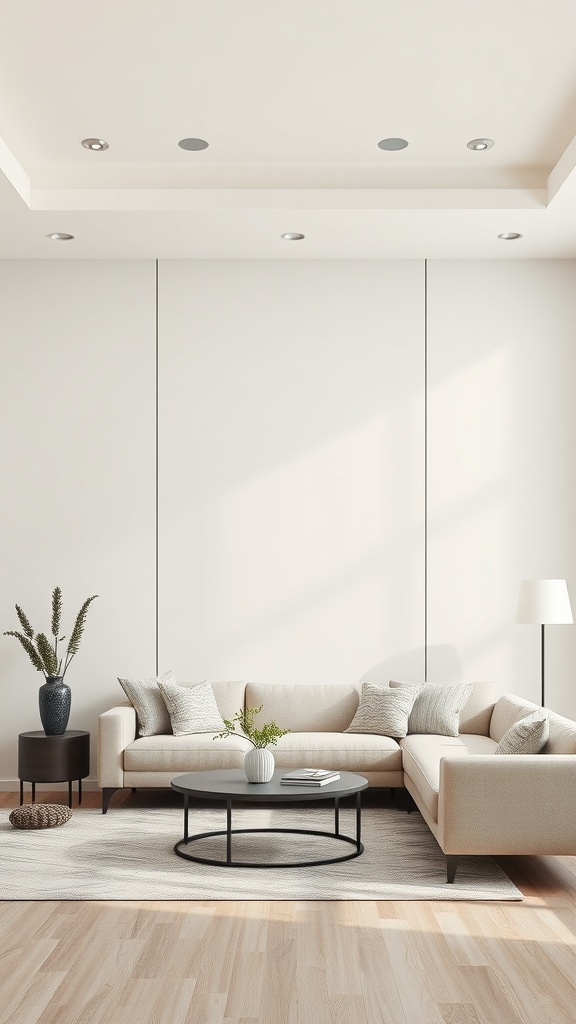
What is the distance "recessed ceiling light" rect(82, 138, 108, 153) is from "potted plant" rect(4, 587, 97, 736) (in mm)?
2628

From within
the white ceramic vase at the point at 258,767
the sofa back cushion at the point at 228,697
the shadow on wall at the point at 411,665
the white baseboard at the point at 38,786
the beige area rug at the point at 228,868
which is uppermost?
the shadow on wall at the point at 411,665

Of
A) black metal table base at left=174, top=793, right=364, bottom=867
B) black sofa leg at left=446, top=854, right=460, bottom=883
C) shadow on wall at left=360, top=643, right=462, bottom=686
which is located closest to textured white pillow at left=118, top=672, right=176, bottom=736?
black metal table base at left=174, top=793, right=364, bottom=867

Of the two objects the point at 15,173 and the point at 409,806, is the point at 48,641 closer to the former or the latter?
the point at 409,806

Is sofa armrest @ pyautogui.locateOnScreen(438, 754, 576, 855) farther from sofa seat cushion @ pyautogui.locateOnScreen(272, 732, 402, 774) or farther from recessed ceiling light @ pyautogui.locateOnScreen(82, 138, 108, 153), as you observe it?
recessed ceiling light @ pyautogui.locateOnScreen(82, 138, 108, 153)

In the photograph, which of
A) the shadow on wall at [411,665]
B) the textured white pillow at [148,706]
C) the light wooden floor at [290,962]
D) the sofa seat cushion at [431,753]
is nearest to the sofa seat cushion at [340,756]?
the sofa seat cushion at [431,753]

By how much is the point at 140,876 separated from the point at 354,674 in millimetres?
2481

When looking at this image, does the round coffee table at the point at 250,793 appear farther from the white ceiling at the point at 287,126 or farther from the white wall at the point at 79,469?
the white ceiling at the point at 287,126

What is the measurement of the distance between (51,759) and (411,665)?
2.36 metres

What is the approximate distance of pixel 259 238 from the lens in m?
6.19

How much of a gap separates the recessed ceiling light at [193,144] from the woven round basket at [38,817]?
3.69 metres

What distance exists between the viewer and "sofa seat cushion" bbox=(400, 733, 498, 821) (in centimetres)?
464

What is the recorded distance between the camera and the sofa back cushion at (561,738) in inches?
173

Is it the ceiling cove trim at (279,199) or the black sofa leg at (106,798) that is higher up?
the ceiling cove trim at (279,199)

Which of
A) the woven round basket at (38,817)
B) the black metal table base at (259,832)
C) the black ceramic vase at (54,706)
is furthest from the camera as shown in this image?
the black ceramic vase at (54,706)
